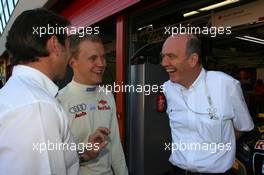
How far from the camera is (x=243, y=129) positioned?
2627 mm

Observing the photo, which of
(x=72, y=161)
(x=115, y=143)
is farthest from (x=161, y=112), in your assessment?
(x=72, y=161)

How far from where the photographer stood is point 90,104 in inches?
89.7

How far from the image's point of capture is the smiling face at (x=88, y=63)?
2.33 m

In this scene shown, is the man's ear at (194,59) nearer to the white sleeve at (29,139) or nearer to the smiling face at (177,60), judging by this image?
the smiling face at (177,60)

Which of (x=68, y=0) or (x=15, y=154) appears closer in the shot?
(x=15, y=154)

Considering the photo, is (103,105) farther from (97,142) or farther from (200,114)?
(200,114)

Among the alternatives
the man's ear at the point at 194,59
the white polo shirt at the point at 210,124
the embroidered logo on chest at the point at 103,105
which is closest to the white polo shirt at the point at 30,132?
the embroidered logo on chest at the point at 103,105

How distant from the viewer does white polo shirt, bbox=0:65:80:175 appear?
122 cm

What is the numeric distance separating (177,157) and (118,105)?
2.34 m

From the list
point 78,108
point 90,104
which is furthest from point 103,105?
point 78,108

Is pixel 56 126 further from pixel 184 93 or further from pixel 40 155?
pixel 184 93

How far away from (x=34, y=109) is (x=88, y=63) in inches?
44.3

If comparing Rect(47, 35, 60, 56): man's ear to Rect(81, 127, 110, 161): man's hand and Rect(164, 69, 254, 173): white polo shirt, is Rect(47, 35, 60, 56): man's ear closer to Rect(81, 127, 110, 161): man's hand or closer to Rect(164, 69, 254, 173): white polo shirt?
Rect(81, 127, 110, 161): man's hand

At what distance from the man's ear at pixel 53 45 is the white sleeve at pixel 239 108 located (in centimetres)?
150
